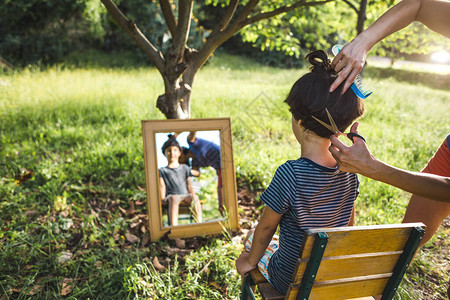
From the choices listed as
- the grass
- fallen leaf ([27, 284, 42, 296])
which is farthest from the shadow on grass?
fallen leaf ([27, 284, 42, 296])

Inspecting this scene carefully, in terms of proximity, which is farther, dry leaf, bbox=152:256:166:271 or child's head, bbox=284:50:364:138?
dry leaf, bbox=152:256:166:271

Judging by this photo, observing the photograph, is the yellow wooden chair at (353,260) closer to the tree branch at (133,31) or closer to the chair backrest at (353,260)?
the chair backrest at (353,260)

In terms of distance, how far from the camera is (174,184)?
8.68 feet

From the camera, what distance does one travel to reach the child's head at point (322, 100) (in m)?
1.29

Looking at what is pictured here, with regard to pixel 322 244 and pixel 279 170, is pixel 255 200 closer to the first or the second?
pixel 279 170

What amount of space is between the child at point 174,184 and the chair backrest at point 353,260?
1603 millimetres

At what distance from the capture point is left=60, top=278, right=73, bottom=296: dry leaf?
2.08m

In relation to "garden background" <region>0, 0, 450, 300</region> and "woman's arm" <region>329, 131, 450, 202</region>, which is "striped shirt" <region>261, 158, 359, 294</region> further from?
"garden background" <region>0, 0, 450, 300</region>

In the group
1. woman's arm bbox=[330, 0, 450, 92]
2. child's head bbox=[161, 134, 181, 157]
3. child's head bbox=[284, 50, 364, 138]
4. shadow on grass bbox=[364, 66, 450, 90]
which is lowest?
shadow on grass bbox=[364, 66, 450, 90]

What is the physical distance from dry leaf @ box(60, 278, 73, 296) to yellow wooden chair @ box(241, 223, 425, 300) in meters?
1.52

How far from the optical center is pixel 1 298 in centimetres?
199

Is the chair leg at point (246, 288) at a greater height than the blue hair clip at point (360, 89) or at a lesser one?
lesser

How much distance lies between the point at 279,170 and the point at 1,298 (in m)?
2.10

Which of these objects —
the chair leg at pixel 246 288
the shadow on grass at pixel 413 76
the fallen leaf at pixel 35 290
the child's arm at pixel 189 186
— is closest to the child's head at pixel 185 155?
the child's arm at pixel 189 186
